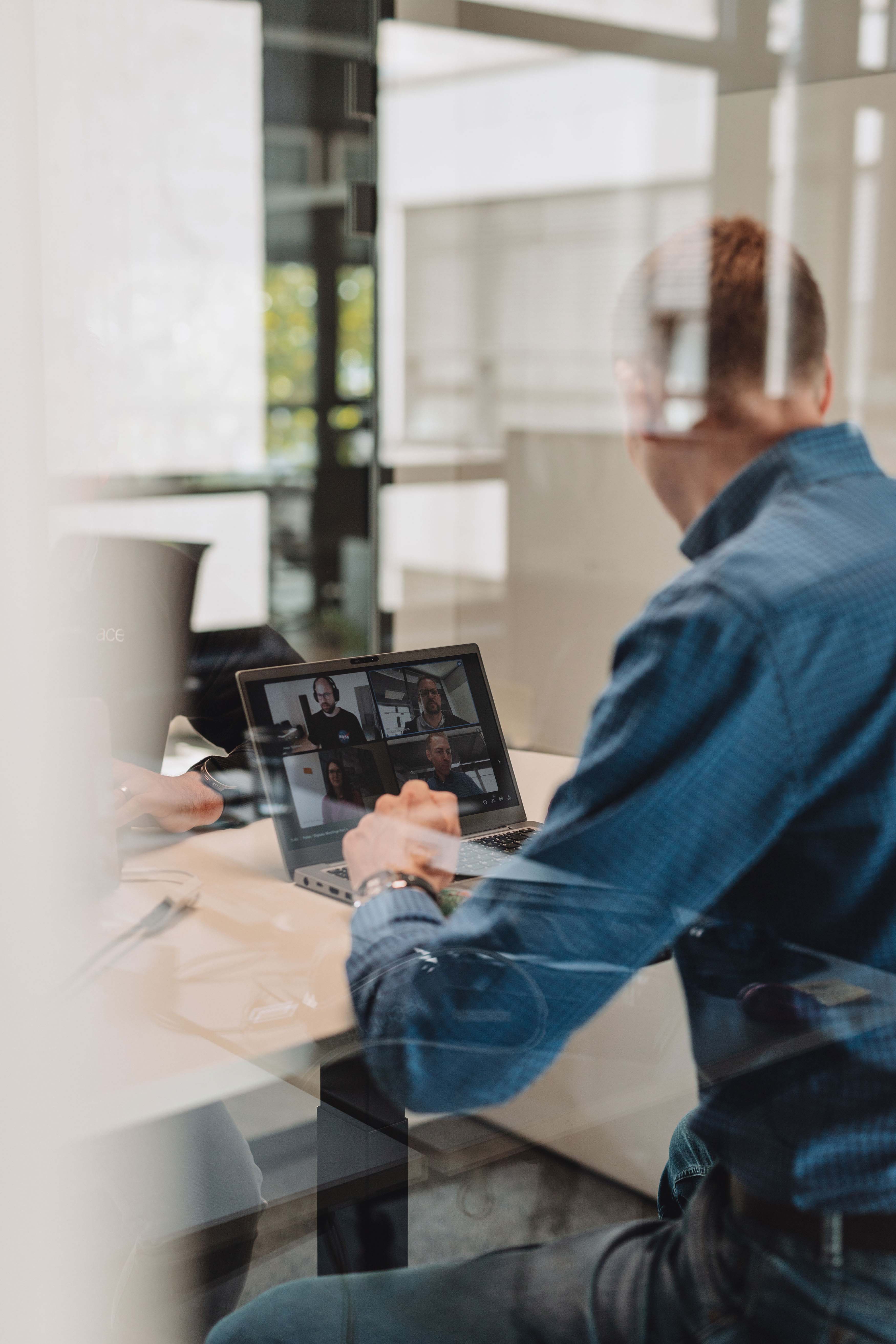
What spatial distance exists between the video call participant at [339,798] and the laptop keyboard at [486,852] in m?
0.05

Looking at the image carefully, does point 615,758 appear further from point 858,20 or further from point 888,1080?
point 858,20

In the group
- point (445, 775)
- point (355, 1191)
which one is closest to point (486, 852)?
point (445, 775)

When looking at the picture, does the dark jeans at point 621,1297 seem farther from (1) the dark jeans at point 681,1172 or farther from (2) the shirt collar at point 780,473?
(2) the shirt collar at point 780,473

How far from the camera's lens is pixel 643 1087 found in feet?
3.66

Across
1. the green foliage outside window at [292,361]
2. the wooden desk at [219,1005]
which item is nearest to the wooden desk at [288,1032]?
the wooden desk at [219,1005]

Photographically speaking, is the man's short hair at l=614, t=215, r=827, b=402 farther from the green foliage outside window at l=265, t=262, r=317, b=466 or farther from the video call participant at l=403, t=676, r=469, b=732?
the green foliage outside window at l=265, t=262, r=317, b=466

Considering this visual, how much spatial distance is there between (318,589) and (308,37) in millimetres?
1129

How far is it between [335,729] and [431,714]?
0.37 ft

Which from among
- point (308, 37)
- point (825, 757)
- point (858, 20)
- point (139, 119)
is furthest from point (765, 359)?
point (308, 37)

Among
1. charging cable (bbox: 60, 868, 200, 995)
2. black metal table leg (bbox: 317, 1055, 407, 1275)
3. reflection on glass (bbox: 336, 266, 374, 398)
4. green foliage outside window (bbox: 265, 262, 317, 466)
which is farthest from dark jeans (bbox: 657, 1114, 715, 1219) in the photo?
reflection on glass (bbox: 336, 266, 374, 398)

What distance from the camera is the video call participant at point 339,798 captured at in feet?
3.82

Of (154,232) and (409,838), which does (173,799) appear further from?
(154,232)

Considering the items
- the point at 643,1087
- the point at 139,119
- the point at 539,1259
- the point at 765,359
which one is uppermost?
the point at 139,119

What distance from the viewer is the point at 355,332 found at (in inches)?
112
